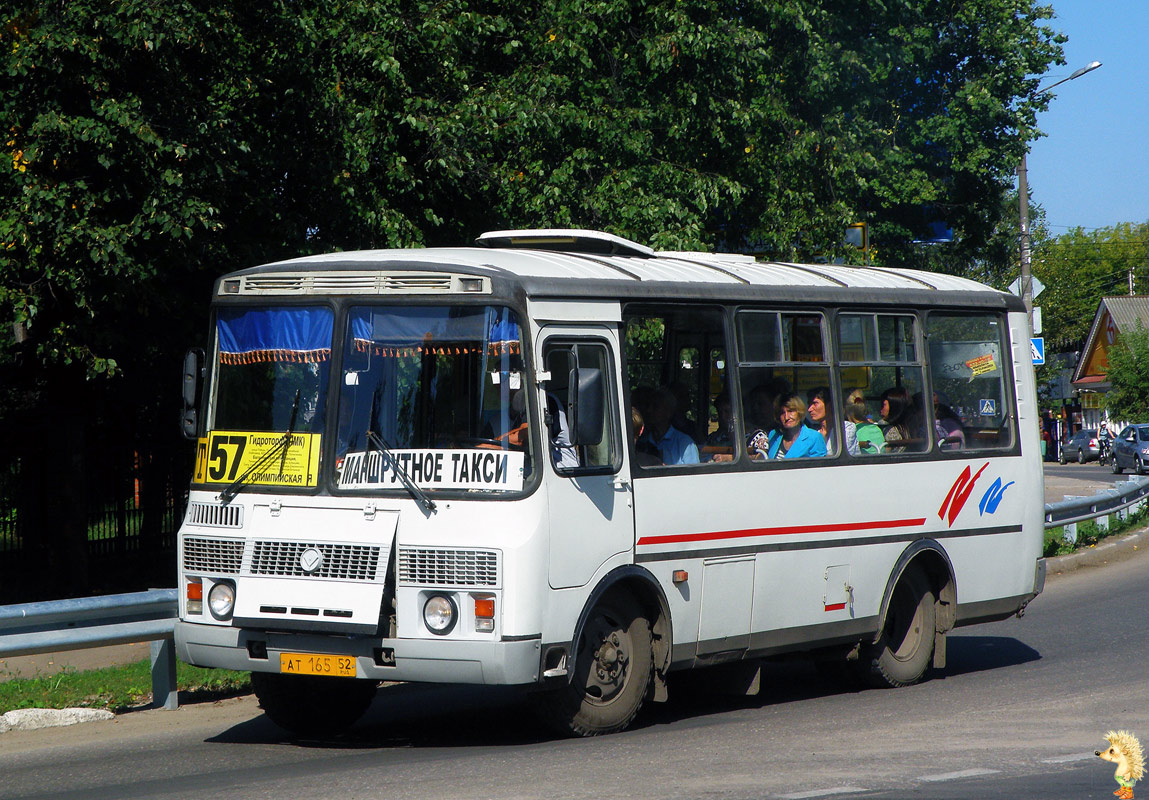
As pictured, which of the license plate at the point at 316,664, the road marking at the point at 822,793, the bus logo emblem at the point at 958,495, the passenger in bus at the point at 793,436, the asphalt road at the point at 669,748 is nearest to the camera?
the road marking at the point at 822,793

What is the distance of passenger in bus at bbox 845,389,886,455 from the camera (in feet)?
34.1

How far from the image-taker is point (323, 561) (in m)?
7.95

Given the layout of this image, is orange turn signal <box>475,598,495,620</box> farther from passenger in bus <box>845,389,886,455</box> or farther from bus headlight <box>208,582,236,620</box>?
passenger in bus <box>845,389,886,455</box>

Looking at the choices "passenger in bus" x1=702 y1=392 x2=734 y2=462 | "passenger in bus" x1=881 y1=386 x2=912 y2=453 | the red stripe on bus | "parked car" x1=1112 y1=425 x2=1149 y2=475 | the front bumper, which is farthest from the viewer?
"parked car" x1=1112 y1=425 x2=1149 y2=475

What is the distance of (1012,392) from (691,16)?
953 cm

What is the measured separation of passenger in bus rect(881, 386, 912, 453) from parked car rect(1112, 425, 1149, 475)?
42753 mm

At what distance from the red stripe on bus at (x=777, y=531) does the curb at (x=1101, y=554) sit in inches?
381

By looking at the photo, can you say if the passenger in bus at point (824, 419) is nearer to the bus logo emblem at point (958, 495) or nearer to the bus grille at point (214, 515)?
the bus logo emblem at point (958, 495)

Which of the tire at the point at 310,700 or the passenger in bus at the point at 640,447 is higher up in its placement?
the passenger in bus at the point at 640,447

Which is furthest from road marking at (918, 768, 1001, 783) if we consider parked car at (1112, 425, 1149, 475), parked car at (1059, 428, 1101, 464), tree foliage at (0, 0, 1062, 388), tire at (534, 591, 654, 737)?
parked car at (1059, 428, 1101, 464)

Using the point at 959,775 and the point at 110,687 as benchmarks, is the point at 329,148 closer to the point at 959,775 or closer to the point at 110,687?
the point at 110,687

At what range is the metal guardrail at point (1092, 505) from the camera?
20.0 metres

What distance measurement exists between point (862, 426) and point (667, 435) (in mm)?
1995

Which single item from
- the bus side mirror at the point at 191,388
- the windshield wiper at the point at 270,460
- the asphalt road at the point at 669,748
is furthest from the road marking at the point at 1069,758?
the bus side mirror at the point at 191,388
